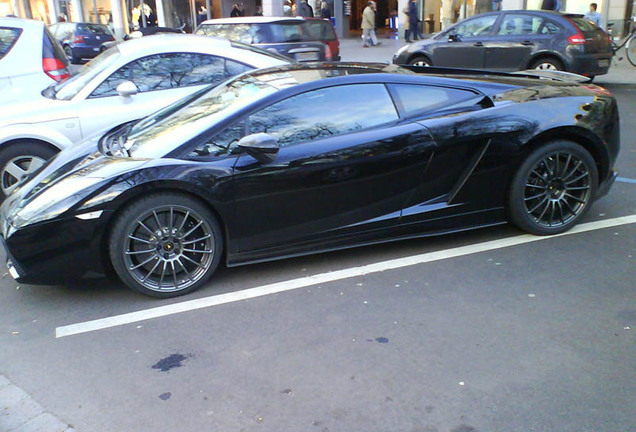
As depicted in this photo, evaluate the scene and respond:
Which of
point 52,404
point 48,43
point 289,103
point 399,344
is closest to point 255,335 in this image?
point 399,344

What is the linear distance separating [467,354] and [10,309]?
2.95 metres

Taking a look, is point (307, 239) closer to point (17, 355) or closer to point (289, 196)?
point (289, 196)

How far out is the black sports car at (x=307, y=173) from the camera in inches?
152

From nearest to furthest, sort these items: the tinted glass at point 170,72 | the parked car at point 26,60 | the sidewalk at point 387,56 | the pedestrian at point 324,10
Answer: the tinted glass at point 170,72
the parked car at point 26,60
the sidewalk at point 387,56
the pedestrian at point 324,10

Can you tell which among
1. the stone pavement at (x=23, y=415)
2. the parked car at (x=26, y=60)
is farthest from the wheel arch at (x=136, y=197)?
the parked car at (x=26, y=60)

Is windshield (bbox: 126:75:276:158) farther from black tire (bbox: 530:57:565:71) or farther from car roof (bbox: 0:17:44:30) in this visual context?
black tire (bbox: 530:57:565:71)

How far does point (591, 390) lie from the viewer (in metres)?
2.89

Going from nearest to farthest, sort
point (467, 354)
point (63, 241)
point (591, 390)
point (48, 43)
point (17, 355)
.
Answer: point (591, 390) → point (467, 354) → point (17, 355) → point (63, 241) → point (48, 43)

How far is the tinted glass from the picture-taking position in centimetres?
604

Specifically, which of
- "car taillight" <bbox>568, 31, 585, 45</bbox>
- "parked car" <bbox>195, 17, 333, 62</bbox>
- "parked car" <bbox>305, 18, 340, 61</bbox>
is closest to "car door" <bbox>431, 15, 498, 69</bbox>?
"car taillight" <bbox>568, 31, 585, 45</bbox>

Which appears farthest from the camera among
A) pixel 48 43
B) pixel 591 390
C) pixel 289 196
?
pixel 48 43

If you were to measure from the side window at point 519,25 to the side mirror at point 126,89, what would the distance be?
8.98m

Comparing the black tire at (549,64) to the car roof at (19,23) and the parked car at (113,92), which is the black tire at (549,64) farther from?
the car roof at (19,23)

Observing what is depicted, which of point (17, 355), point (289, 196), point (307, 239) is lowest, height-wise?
point (17, 355)
